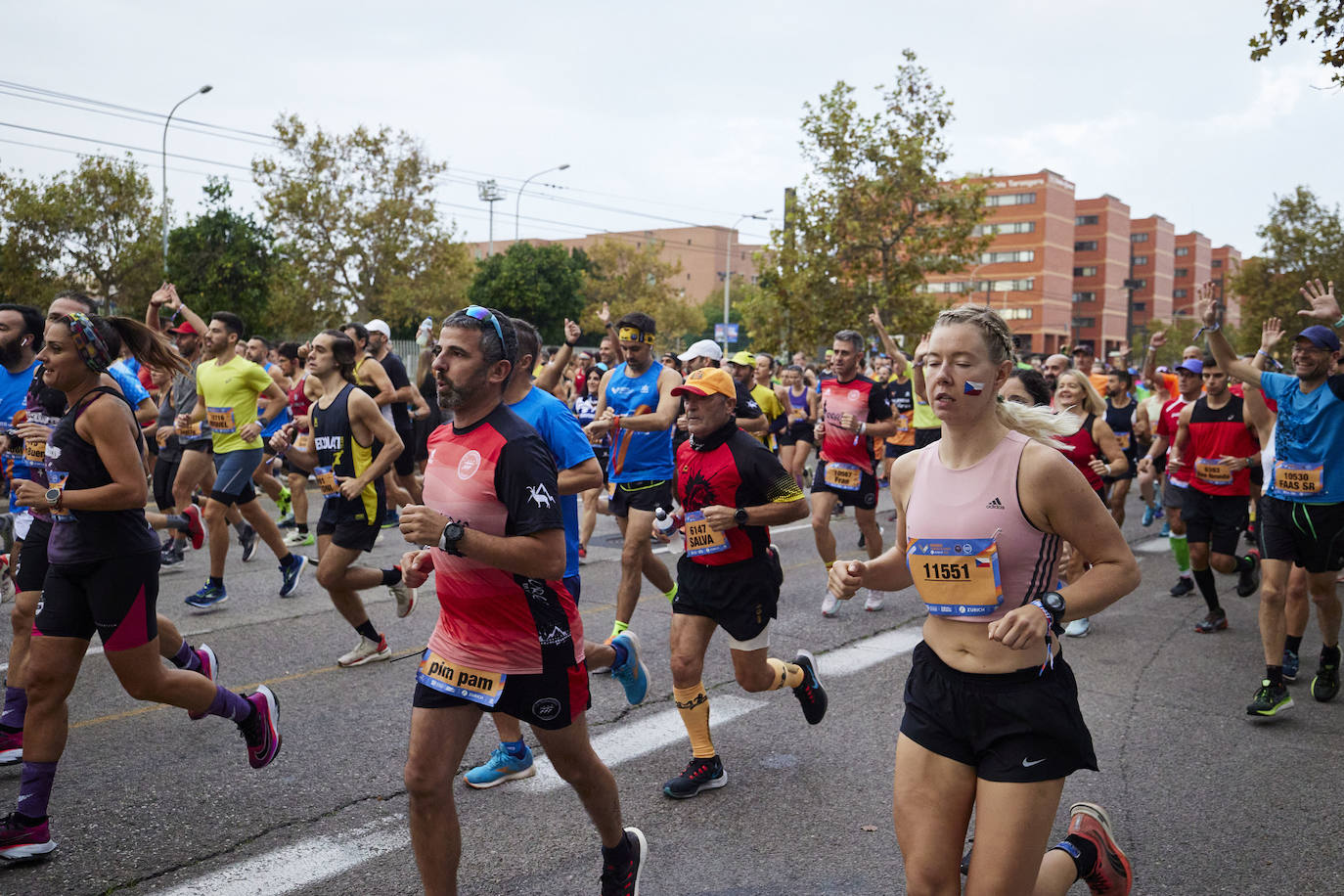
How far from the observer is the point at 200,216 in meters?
38.1

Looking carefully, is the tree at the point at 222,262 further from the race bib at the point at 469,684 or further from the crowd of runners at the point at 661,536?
the race bib at the point at 469,684

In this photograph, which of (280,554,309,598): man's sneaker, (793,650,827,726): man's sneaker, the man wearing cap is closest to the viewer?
(793,650,827,726): man's sneaker

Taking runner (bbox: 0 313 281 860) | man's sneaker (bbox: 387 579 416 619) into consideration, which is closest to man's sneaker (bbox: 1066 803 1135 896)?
runner (bbox: 0 313 281 860)

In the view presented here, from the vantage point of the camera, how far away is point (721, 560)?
16.5 feet

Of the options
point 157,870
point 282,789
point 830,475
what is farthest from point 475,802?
point 830,475

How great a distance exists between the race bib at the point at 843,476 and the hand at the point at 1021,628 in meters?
6.59

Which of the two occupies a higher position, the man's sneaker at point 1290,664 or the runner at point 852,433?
the runner at point 852,433

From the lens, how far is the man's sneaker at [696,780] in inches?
187

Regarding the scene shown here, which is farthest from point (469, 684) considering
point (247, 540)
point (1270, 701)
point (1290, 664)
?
point (247, 540)

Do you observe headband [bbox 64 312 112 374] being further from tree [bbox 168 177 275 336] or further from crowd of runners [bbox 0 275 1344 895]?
tree [bbox 168 177 275 336]

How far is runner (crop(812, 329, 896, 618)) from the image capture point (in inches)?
366

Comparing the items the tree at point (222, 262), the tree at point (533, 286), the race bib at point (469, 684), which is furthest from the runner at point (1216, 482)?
the tree at point (533, 286)

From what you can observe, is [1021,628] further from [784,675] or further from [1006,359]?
[784,675]

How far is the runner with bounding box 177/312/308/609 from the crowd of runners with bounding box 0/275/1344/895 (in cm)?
3
